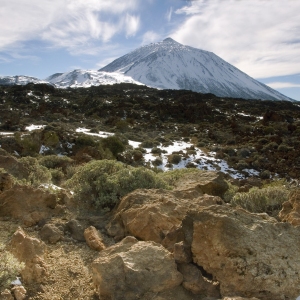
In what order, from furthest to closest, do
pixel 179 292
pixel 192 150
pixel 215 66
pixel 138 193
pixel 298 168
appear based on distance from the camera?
pixel 215 66 < pixel 192 150 < pixel 298 168 < pixel 138 193 < pixel 179 292

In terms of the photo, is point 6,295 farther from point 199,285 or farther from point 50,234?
point 199,285

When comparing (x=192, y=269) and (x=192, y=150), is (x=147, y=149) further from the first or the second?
(x=192, y=269)

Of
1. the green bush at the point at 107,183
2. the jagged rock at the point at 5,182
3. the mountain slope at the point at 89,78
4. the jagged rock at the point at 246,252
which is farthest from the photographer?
the mountain slope at the point at 89,78

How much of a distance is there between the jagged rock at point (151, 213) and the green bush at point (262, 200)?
1335mm

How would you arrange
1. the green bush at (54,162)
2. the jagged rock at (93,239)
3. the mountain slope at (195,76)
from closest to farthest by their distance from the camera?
the jagged rock at (93,239) < the green bush at (54,162) < the mountain slope at (195,76)

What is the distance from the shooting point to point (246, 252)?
2.75 m

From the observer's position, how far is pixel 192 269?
2.95 metres

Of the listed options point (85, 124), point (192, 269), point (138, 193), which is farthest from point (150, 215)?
point (85, 124)

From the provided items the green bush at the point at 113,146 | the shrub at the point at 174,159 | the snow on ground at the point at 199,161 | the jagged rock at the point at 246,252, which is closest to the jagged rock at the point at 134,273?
the jagged rock at the point at 246,252

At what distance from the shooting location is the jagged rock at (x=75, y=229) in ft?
13.1

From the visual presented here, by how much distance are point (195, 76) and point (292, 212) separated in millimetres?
178973

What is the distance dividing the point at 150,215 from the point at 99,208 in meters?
1.41

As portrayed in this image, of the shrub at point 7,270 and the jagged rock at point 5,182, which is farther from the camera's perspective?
the jagged rock at point 5,182

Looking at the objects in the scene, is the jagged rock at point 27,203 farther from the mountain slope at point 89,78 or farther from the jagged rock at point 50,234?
the mountain slope at point 89,78
